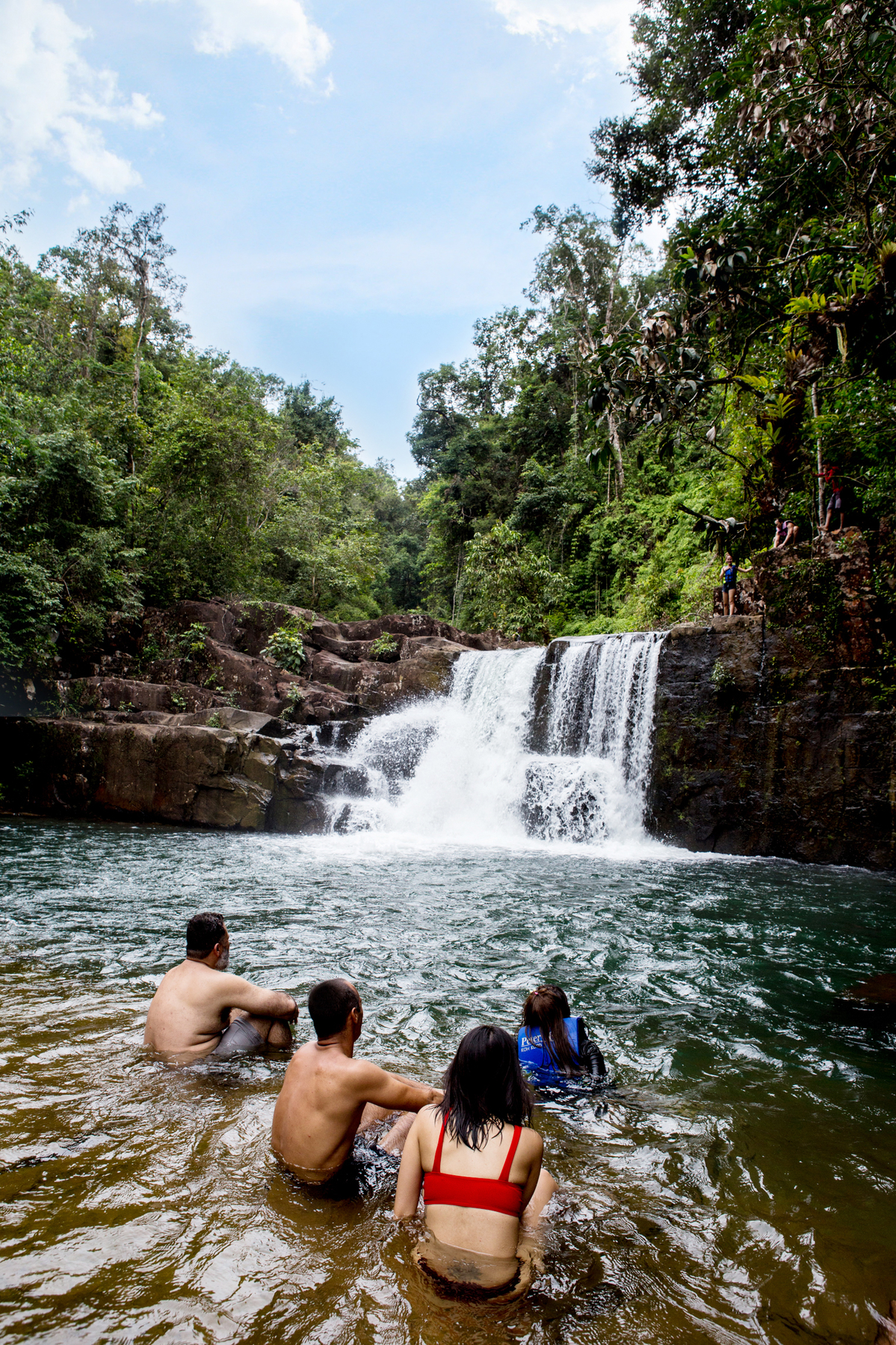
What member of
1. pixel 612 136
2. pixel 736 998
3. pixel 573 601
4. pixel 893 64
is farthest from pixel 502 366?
pixel 736 998

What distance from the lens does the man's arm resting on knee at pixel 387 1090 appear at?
2.77 m

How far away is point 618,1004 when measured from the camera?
511 centimetres

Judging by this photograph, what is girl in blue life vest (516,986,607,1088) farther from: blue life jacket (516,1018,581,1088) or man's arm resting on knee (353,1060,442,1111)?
man's arm resting on knee (353,1060,442,1111)

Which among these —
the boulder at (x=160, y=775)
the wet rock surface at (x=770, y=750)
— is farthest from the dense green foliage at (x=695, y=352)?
the boulder at (x=160, y=775)

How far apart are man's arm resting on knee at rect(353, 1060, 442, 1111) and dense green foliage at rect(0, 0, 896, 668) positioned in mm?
6485

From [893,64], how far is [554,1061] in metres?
12.8

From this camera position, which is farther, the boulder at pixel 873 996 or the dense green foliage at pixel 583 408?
the dense green foliage at pixel 583 408

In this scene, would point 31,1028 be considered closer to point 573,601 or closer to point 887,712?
point 887,712

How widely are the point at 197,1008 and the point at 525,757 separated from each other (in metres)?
11.8

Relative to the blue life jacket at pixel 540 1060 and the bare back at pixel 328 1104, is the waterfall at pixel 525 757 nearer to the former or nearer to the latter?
the blue life jacket at pixel 540 1060

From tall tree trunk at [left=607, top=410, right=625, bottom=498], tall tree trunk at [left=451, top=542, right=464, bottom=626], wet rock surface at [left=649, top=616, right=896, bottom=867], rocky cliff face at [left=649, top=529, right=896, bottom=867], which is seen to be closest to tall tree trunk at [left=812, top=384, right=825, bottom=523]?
rocky cliff face at [left=649, top=529, right=896, bottom=867]

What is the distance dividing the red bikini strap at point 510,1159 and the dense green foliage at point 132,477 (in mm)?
15279

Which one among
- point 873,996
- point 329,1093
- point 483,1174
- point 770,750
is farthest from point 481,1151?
point 770,750

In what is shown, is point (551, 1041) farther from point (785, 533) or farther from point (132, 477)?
point (132, 477)
